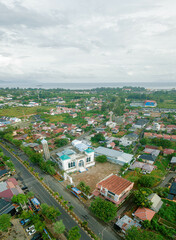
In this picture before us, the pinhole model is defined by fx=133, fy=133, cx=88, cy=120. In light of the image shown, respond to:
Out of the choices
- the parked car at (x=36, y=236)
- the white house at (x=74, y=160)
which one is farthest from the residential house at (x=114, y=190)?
the parked car at (x=36, y=236)

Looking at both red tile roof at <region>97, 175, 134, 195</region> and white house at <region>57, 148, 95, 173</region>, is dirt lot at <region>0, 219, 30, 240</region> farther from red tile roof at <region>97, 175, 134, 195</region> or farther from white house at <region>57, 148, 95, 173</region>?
red tile roof at <region>97, 175, 134, 195</region>

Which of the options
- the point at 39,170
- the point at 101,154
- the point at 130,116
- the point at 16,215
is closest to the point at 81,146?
the point at 101,154

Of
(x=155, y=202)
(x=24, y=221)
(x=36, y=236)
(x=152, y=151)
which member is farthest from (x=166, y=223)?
(x=152, y=151)

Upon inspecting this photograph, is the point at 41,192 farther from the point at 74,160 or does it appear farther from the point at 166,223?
the point at 166,223

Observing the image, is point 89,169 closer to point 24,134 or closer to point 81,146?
point 81,146

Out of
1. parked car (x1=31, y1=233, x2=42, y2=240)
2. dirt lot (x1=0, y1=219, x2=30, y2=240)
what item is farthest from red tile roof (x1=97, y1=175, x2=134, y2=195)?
dirt lot (x1=0, y1=219, x2=30, y2=240)

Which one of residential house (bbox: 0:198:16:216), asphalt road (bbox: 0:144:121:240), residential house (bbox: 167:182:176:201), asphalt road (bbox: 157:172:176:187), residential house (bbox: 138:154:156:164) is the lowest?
asphalt road (bbox: 0:144:121:240)
